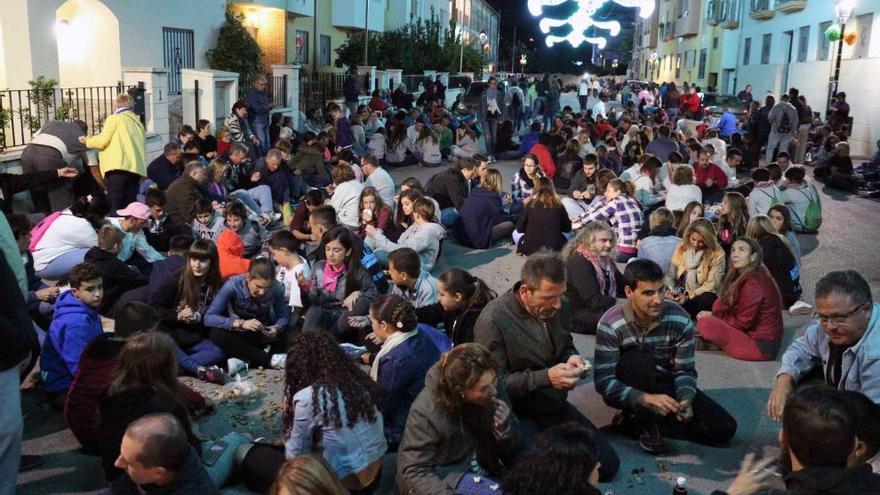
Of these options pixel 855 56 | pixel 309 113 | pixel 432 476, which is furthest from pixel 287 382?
pixel 855 56

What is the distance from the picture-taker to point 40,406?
6246mm

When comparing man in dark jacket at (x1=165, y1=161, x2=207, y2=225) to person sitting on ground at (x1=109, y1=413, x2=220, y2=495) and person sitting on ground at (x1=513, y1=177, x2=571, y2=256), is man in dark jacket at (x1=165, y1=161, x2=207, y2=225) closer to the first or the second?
person sitting on ground at (x1=513, y1=177, x2=571, y2=256)

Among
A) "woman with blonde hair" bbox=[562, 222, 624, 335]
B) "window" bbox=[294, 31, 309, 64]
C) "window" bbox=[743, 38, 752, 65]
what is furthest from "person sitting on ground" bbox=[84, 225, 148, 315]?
"window" bbox=[743, 38, 752, 65]

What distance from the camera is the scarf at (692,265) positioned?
28.3 feet

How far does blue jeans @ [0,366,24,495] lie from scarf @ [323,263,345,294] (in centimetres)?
379

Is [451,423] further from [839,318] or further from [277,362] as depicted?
[277,362]

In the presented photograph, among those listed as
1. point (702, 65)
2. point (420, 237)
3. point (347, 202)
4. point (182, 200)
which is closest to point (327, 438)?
point (420, 237)

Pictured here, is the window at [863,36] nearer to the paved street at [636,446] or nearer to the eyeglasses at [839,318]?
the paved street at [636,446]

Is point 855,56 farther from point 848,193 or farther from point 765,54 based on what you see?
point 765,54

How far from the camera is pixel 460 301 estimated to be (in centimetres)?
633

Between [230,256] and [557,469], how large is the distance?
212 inches

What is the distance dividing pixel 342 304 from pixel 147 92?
353 inches

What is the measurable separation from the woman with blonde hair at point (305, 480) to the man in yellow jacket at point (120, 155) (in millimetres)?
9036

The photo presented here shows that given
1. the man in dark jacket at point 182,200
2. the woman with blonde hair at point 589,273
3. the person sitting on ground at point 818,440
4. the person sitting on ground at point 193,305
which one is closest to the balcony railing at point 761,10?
the man in dark jacket at point 182,200
